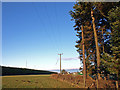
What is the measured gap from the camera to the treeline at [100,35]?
10789mm

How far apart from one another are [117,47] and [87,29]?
45.4 feet

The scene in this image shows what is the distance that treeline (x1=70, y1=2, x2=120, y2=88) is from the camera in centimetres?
1079

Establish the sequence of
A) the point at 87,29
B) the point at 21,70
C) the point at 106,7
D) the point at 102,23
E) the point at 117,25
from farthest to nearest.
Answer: the point at 21,70 < the point at 87,29 < the point at 102,23 < the point at 106,7 < the point at 117,25

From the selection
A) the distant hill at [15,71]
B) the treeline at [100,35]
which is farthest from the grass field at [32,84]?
the distant hill at [15,71]

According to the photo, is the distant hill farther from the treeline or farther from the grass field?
the treeline

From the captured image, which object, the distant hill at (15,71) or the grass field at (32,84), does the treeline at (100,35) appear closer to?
the grass field at (32,84)

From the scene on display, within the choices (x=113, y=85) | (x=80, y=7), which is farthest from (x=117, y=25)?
(x=80, y=7)

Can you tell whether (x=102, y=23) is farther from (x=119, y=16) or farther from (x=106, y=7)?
(x=119, y=16)

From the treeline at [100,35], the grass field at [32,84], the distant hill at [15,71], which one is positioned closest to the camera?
the treeline at [100,35]

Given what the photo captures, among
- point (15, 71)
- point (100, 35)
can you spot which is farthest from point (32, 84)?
point (15, 71)

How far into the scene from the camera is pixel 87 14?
65.8ft

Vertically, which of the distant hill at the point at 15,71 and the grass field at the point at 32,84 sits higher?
the grass field at the point at 32,84

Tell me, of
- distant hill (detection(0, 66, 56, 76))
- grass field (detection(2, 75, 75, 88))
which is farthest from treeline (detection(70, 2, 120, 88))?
distant hill (detection(0, 66, 56, 76))

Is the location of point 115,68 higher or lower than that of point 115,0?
lower
